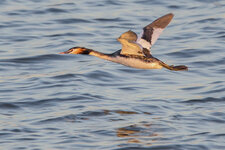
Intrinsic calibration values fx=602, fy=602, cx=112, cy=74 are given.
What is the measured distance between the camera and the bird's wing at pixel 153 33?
38.3 feet

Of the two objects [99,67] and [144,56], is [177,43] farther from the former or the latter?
[144,56]

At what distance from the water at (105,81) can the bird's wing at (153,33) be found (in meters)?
1.44

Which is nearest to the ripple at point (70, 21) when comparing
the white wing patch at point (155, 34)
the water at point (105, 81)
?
the water at point (105, 81)

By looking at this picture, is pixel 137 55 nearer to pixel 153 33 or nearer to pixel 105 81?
pixel 153 33

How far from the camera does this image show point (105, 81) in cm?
1441

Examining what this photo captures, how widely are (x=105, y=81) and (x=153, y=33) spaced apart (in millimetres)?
2974

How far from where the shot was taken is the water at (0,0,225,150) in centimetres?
1075

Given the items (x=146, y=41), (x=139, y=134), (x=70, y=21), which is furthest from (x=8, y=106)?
(x=70, y=21)

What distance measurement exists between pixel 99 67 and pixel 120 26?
3.88 meters

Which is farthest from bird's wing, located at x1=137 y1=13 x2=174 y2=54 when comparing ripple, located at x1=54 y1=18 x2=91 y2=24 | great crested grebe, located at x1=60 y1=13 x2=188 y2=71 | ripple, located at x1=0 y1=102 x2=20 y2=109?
ripple, located at x1=54 y1=18 x2=91 y2=24

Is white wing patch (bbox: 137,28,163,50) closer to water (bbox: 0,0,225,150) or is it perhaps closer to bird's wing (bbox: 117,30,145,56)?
bird's wing (bbox: 117,30,145,56)

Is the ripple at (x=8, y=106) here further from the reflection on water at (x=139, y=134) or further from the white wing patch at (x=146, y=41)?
the white wing patch at (x=146, y=41)

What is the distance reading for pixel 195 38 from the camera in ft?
59.2

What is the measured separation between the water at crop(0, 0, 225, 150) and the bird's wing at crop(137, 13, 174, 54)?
1.44m
